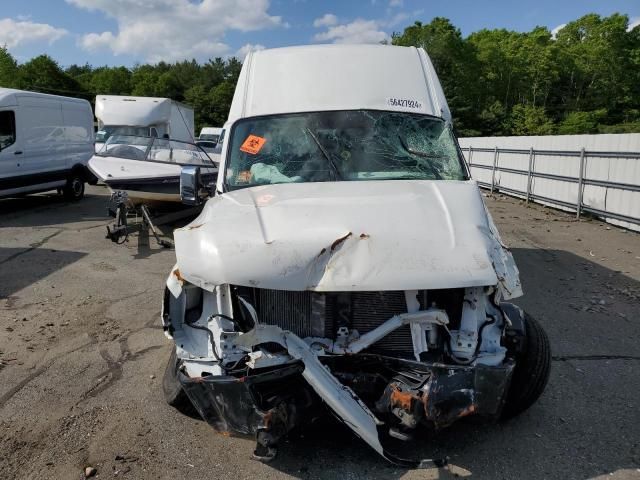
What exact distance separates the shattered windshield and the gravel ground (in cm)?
185

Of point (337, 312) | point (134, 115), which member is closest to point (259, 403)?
point (337, 312)

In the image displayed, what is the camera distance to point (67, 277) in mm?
7293

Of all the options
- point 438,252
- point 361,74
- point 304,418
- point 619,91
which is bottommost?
point 304,418

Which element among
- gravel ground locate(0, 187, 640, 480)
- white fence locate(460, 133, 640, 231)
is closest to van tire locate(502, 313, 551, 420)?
gravel ground locate(0, 187, 640, 480)

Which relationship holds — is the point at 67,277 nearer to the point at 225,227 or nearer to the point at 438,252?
the point at 225,227

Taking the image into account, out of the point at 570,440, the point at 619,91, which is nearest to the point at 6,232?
the point at 570,440

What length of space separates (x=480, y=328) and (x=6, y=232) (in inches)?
389

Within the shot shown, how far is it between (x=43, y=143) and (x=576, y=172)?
12.4 m

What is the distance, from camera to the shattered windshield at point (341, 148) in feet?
14.4

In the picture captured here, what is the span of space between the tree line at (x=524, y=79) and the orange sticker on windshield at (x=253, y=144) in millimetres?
53218

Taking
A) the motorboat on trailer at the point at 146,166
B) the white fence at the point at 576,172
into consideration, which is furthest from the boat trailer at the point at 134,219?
the white fence at the point at 576,172

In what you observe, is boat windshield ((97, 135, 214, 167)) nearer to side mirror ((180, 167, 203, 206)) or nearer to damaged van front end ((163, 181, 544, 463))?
side mirror ((180, 167, 203, 206))

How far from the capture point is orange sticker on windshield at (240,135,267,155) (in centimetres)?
462

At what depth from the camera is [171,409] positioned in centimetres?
386
